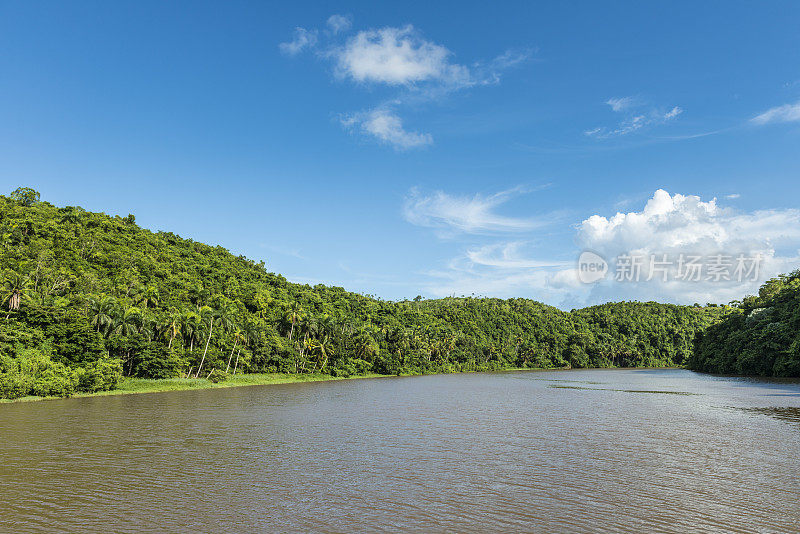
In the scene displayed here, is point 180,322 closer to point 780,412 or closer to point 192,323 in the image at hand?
point 192,323

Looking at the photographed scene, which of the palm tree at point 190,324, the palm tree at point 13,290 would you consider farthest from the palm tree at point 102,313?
the palm tree at point 190,324

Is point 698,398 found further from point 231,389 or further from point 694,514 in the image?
point 231,389

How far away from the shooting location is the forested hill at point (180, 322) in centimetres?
5744

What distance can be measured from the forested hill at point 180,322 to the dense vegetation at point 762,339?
212ft

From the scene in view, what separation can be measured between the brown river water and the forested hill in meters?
14.5

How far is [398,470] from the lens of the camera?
2342cm

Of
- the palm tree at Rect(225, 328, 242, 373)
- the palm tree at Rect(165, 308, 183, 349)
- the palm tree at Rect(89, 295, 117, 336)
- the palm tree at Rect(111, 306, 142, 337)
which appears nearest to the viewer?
the palm tree at Rect(89, 295, 117, 336)

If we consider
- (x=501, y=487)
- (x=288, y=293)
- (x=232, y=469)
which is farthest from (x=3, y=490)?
(x=288, y=293)

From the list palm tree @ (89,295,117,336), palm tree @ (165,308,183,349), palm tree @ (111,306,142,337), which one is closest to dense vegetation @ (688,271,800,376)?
palm tree @ (165,308,183,349)

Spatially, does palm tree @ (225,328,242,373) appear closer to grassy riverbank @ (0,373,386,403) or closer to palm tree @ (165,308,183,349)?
grassy riverbank @ (0,373,386,403)

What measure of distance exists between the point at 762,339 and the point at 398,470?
89521 mm

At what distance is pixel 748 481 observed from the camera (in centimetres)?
2083

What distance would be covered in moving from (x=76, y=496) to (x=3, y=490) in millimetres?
3472

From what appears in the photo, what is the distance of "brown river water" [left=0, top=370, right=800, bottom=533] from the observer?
16.7 metres
